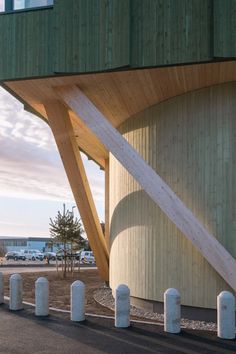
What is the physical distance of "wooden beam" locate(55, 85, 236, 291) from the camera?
1112 cm

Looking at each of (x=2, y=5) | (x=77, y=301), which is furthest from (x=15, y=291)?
(x=2, y=5)

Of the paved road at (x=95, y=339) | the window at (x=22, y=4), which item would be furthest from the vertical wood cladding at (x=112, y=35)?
the paved road at (x=95, y=339)

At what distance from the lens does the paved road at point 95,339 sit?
876 centimetres

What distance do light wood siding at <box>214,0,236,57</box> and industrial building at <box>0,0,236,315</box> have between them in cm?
2

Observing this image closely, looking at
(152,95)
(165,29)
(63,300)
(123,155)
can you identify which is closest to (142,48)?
(165,29)

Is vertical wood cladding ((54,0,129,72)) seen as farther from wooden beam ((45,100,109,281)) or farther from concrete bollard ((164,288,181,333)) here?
concrete bollard ((164,288,181,333))

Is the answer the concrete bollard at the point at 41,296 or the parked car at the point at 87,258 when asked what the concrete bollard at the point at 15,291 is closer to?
the concrete bollard at the point at 41,296

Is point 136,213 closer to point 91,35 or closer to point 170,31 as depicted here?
point 91,35

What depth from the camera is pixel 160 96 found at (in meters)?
13.2

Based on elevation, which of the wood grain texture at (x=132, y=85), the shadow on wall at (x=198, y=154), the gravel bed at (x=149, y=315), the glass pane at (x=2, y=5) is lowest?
the gravel bed at (x=149, y=315)

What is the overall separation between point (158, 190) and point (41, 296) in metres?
4.07

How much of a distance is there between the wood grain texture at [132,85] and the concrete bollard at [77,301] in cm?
548

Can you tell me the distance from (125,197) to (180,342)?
6526mm

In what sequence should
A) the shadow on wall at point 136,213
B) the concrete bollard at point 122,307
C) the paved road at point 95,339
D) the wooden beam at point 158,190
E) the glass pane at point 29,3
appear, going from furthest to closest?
the shadow on wall at point 136,213, the glass pane at point 29,3, the wooden beam at point 158,190, the concrete bollard at point 122,307, the paved road at point 95,339
